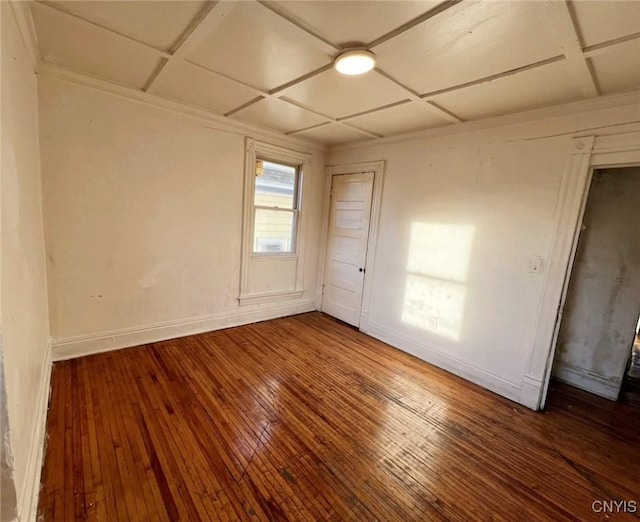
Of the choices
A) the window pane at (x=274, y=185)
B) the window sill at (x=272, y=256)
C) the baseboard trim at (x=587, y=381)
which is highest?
the window pane at (x=274, y=185)

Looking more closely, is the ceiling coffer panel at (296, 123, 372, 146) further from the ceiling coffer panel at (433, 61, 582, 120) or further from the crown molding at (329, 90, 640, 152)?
the ceiling coffer panel at (433, 61, 582, 120)

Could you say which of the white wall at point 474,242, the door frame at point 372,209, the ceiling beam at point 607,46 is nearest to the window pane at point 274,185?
the door frame at point 372,209

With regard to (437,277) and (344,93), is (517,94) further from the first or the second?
(437,277)

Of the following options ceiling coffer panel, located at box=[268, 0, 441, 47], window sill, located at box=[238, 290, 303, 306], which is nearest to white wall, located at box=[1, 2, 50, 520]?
ceiling coffer panel, located at box=[268, 0, 441, 47]

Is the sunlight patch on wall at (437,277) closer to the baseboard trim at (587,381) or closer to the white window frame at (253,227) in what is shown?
the baseboard trim at (587,381)

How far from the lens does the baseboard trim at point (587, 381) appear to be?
291 cm

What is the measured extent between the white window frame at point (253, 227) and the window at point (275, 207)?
0.16 feet

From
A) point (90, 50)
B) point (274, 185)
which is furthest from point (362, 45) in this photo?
point (274, 185)

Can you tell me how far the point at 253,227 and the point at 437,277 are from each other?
2388mm

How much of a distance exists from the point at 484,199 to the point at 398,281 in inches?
52.5

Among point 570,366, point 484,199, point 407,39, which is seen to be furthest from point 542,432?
point 407,39

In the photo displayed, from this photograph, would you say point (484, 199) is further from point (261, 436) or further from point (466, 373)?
point (261, 436)

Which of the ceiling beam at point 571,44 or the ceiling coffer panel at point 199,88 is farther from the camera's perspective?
the ceiling coffer panel at point 199,88

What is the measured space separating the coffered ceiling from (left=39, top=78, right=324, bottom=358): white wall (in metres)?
0.41
